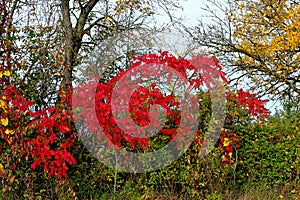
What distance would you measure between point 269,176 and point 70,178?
2.60 m

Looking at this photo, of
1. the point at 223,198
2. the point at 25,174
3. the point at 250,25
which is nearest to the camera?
→ the point at 25,174

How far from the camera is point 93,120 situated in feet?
18.0

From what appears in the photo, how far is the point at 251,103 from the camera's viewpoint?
20.5ft

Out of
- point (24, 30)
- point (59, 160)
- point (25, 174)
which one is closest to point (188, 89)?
point (59, 160)

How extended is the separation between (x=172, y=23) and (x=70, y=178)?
327cm

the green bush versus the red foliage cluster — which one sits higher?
the red foliage cluster

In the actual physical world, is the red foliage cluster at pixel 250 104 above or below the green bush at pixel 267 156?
above

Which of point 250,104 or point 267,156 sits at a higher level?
point 250,104

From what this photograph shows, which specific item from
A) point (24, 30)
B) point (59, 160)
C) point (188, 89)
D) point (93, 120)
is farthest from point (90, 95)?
point (24, 30)

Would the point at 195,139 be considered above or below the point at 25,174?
above

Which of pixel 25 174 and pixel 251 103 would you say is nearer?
pixel 25 174

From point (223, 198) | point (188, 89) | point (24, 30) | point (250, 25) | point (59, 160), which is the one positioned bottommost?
point (223, 198)

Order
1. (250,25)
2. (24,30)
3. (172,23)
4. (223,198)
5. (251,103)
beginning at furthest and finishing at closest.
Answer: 1. (250,25)
2. (172,23)
3. (24,30)
4. (251,103)
5. (223,198)

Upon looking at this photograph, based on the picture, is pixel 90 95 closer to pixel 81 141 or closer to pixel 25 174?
pixel 81 141
